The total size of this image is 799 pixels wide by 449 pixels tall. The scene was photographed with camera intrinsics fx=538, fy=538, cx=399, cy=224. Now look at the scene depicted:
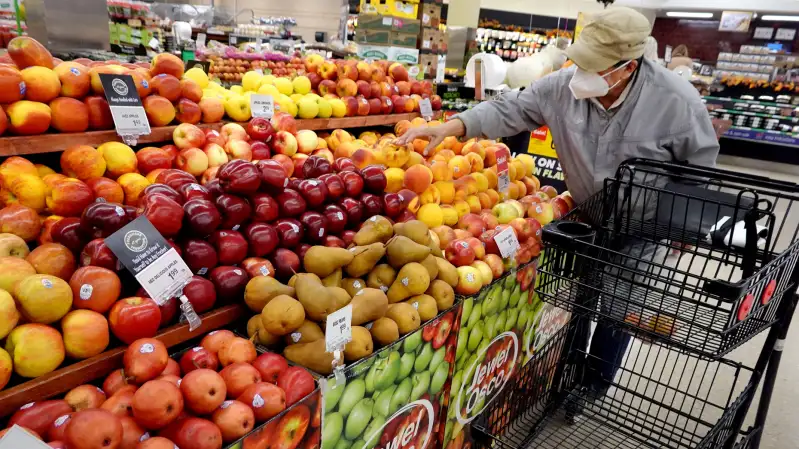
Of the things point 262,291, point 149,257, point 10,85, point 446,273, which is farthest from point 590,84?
point 10,85

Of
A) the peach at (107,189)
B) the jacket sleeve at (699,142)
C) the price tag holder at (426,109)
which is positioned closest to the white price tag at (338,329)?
the peach at (107,189)

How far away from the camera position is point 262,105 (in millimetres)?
2711

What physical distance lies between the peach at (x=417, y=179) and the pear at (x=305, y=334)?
43.2 inches

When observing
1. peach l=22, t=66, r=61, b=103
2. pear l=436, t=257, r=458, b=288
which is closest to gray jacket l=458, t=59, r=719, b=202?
pear l=436, t=257, r=458, b=288

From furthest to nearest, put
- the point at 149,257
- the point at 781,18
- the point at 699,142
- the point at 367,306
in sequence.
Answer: the point at 781,18
the point at 699,142
the point at 367,306
the point at 149,257

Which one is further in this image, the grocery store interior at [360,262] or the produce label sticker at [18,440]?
the grocery store interior at [360,262]

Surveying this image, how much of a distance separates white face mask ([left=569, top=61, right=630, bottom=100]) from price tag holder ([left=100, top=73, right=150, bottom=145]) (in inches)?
69.8

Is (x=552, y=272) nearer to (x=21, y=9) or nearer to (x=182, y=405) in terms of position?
(x=182, y=405)

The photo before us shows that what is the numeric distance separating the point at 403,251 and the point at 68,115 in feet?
4.33

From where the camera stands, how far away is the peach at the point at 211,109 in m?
2.49

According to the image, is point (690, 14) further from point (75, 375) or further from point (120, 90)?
point (75, 375)

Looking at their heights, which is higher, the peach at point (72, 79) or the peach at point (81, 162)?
the peach at point (72, 79)

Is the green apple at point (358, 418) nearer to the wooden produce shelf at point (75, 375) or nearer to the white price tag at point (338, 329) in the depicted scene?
the white price tag at point (338, 329)

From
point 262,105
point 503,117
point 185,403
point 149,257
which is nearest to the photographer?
point 185,403
